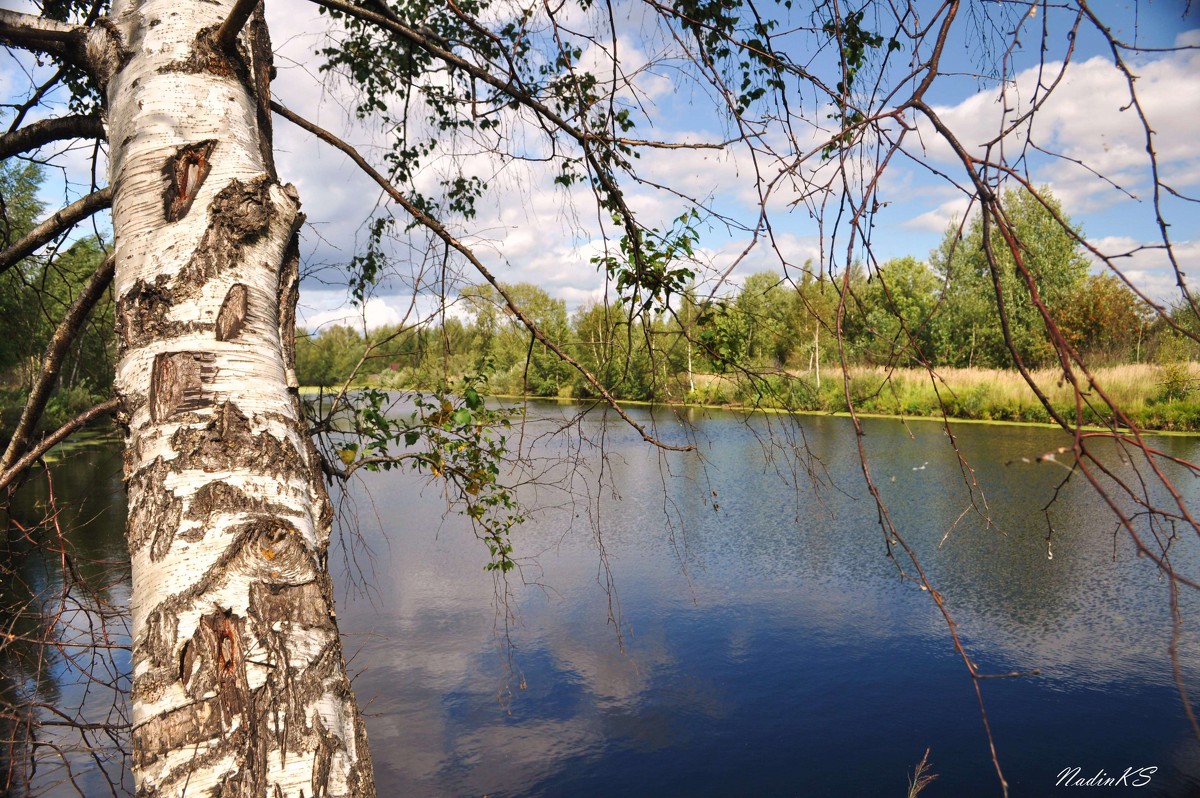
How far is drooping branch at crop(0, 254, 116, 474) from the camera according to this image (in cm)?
A: 150

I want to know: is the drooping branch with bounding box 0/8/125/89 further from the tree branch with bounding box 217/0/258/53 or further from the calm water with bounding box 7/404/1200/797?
the calm water with bounding box 7/404/1200/797

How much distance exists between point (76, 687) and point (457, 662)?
10.3ft

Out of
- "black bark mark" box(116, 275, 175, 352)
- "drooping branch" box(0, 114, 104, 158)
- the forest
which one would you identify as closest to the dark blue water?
the forest

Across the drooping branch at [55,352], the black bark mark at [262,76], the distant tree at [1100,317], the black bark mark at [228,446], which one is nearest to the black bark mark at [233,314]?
the black bark mark at [228,446]

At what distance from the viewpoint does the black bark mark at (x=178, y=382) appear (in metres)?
1.02

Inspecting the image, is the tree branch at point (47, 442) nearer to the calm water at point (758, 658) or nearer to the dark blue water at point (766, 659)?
the calm water at point (758, 658)

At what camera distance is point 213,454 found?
1007 mm

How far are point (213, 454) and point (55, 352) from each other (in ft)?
2.66

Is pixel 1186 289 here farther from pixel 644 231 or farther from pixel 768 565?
pixel 768 565

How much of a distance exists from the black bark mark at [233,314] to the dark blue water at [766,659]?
2.17 m

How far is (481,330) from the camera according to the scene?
86.4 inches

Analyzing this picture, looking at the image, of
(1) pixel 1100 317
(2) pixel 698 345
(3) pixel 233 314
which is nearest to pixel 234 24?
(3) pixel 233 314

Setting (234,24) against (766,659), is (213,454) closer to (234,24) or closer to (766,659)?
(234,24)
